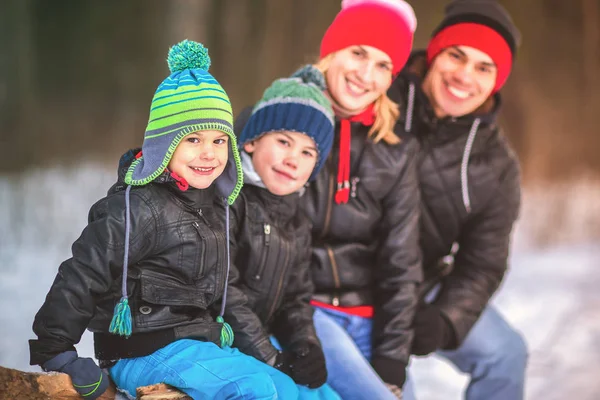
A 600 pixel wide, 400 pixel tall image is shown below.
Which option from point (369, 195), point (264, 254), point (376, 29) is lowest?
point (264, 254)

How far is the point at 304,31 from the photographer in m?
4.39

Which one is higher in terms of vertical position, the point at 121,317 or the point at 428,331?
the point at 121,317

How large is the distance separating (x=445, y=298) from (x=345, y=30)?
0.88 meters

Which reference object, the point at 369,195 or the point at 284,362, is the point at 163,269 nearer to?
the point at 284,362

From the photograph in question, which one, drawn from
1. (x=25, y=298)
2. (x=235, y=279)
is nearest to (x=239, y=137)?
(x=235, y=279)

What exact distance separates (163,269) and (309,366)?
17.8 inches

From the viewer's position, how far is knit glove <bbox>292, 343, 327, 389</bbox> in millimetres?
1673

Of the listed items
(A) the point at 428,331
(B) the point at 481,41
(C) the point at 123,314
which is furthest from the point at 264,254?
(B) the point at 481,41

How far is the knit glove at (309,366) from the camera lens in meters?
1.67

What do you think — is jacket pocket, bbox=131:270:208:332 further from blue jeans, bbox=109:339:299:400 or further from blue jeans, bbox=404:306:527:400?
blue jeans, bbox=404:306:527:400

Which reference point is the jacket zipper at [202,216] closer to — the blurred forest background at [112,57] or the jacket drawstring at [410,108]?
the jacket drawstring at [410,108]

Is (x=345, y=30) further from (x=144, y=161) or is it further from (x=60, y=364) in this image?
(x=60, y=364)

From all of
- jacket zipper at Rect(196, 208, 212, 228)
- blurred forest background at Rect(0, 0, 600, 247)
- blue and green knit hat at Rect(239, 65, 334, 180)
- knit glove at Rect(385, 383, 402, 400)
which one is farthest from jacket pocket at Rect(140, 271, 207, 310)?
blurred forest background at Rect(0, 0, 600, 247)

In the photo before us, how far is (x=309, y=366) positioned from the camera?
1.69 m
